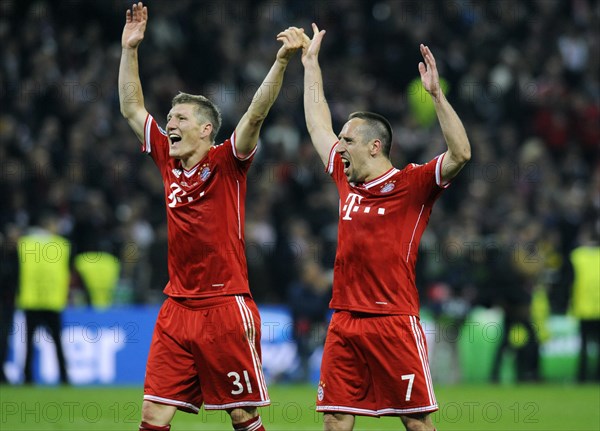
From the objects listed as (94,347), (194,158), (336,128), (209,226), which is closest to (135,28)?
(194,158)

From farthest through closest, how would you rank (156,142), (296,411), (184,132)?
(296,411), (156,142), (184,132)

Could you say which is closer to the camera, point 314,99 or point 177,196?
point 177,196

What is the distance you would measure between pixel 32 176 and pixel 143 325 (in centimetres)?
322

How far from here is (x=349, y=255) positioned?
6.98 metres

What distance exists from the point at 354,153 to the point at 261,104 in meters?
0.67

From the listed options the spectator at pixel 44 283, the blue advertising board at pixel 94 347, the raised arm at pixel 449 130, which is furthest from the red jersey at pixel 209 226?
the blue advertising board at pixel 94 347

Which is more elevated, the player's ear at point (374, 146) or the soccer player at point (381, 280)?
the player's ear at point (374, 146)

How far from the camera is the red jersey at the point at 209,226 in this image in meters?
6.99

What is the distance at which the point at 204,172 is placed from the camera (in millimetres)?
7145

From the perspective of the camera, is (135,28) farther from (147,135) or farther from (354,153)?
(354,153)

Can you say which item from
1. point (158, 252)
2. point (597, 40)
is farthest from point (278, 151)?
point (597, 40)

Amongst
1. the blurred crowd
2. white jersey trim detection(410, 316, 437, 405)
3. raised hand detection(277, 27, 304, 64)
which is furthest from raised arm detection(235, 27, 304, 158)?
the blurred crowd

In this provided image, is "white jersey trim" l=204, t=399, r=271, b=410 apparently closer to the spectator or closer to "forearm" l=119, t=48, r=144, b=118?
"forearm" l=119, t=48, r=144, b=118

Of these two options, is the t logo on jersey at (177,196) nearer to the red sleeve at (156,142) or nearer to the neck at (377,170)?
the red sleeve at (156,142)
